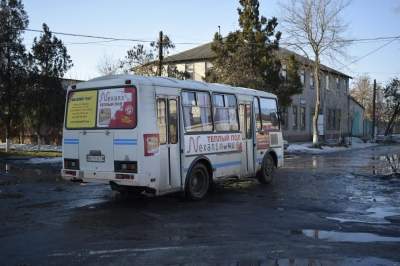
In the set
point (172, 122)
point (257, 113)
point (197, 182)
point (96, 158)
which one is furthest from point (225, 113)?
point (96, 158)

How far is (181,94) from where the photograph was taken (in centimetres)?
1188

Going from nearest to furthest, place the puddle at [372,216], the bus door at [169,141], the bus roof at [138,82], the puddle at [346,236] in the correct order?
1. the puddle at [346,236]
2. the puddle at [372,216]
3. the bus roof at [138,82]
4. the bus door at [169,141]

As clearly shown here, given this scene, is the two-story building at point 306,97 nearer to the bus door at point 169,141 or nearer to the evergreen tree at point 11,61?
the evergreen tree at point 11,61

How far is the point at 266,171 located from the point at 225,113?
119 inches

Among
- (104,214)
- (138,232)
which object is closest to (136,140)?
(104,214)

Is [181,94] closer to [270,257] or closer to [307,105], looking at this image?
[270,257]

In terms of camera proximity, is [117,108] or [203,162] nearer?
[117,108]

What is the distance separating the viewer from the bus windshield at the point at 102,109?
35.4ft

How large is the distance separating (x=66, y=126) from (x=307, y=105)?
142 ft

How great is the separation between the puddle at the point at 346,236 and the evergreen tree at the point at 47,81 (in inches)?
889

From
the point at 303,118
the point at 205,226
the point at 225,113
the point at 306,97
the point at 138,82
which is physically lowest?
the point at 205,226

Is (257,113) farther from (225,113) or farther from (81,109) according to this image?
(81,109)

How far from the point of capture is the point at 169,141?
11281 millimetres

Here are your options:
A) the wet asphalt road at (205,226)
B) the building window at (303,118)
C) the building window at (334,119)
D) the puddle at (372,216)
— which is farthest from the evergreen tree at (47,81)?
the building window at (334,119)
